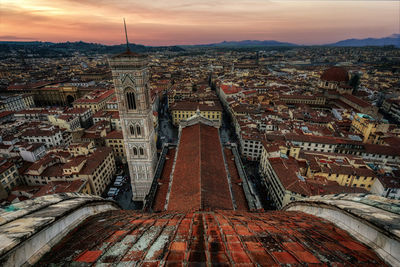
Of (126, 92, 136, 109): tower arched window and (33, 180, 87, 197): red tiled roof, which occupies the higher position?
(126, 92, 136, 109): tower arched window

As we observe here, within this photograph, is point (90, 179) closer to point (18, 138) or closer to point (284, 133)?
point (18, 138)

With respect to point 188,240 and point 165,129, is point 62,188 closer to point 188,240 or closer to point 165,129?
point 188,240

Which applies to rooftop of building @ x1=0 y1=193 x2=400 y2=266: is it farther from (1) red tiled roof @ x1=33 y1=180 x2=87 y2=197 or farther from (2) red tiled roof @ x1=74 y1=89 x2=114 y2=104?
(2) red tiled roof @ x1=74 y1=89 x2=114 y2=104

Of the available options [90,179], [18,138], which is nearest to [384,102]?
[90,179]

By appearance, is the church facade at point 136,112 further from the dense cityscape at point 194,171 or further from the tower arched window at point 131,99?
the dense cityscape at point 194,171

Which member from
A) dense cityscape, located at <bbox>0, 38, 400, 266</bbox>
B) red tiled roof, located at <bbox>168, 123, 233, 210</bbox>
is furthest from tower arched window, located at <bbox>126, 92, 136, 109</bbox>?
red tiled roof, located at <bbox>168, 123, 233, 210</bbox>

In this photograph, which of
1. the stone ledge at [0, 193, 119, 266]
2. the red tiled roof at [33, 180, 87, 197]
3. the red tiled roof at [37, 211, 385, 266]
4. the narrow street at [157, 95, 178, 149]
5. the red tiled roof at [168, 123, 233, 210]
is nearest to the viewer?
the stone ledge at [0, 193, 119, 266]

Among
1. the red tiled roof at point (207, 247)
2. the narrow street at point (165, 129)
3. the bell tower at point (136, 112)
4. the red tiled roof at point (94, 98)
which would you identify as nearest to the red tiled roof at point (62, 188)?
the bell tower at point (136, 112)
